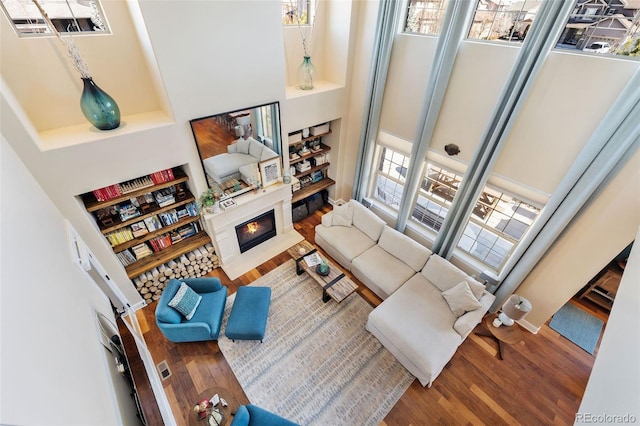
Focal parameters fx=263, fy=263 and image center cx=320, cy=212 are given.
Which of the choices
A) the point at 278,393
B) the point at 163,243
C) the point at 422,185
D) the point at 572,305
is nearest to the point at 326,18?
the point at 422,185

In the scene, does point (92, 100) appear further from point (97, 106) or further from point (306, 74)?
point (306, 74)

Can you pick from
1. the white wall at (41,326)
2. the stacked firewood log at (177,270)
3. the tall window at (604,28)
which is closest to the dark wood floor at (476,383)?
the stacked firewood log at (177,270)

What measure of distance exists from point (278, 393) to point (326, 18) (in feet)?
18.3

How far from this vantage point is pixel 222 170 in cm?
399

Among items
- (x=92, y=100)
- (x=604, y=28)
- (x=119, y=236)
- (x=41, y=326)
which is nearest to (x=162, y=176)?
(x=119, y=236)

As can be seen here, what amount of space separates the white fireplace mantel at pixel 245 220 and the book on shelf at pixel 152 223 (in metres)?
0.65

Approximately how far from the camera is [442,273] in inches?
157

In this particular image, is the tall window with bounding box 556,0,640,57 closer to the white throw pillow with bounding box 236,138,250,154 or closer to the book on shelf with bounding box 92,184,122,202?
the white throw pillow with bounding box 236,138,250,154

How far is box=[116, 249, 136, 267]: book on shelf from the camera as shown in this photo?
3.76 metres

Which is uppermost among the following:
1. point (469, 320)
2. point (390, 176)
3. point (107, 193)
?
point (107, 193)

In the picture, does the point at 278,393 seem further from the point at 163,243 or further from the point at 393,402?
the point at 163,243

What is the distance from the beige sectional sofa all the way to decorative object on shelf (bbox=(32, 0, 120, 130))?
3.42 metres

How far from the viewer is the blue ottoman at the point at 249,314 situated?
3.55 meters

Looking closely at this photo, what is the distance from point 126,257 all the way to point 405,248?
14.0 feet
